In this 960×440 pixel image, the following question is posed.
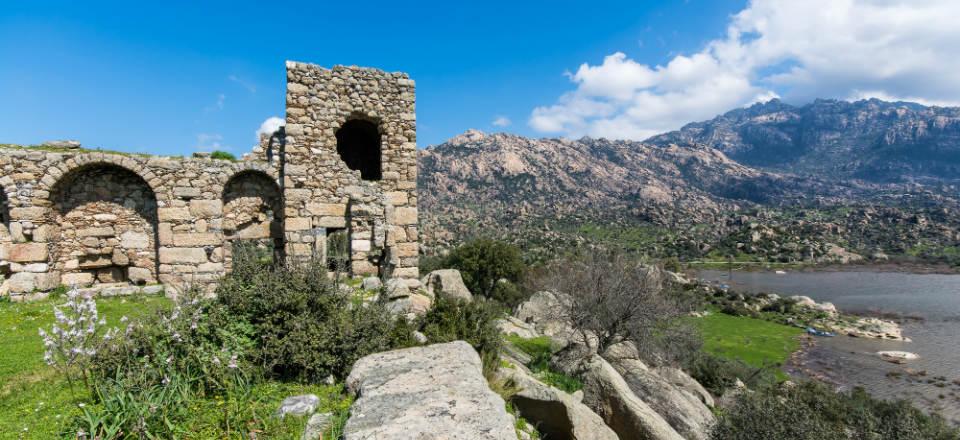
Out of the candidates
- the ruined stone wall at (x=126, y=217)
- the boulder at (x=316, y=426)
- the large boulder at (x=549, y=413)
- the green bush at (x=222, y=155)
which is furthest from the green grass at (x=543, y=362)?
the green bush at (x=222, y=155)

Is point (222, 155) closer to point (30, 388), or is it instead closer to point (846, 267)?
point (30, 388)

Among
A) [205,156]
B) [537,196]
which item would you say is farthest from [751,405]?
[537,196]

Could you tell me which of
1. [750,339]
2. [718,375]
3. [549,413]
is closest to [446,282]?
[549,413]

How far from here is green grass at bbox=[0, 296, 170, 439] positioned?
14.4 feet

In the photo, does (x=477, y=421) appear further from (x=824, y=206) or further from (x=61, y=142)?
(x=824, y=206)

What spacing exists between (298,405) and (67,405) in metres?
2.47

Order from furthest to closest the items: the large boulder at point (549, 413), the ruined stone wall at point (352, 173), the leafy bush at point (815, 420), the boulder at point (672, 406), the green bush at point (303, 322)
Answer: the ruined stone wall at point (352, 173) < the boulder at point (672, 406) < the leafy bush at point (815, 420) < the large boulder at point (549, 413) < the green bush at point (303, 322)

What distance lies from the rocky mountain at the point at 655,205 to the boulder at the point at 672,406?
46.1m

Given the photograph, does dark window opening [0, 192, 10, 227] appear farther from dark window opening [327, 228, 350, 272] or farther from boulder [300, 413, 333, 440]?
boulder [300, 413, 333, 440]

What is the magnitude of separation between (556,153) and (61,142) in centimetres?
14855

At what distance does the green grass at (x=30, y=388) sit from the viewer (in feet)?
14.4

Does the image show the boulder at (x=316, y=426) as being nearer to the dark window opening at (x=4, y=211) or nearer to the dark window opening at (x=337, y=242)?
the dark window opening at (x=337, y=242)

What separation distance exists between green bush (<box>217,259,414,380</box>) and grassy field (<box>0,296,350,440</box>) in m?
0.33

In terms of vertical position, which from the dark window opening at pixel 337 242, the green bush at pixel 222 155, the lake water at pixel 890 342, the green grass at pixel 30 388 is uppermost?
the green bush at pixel 222 155
